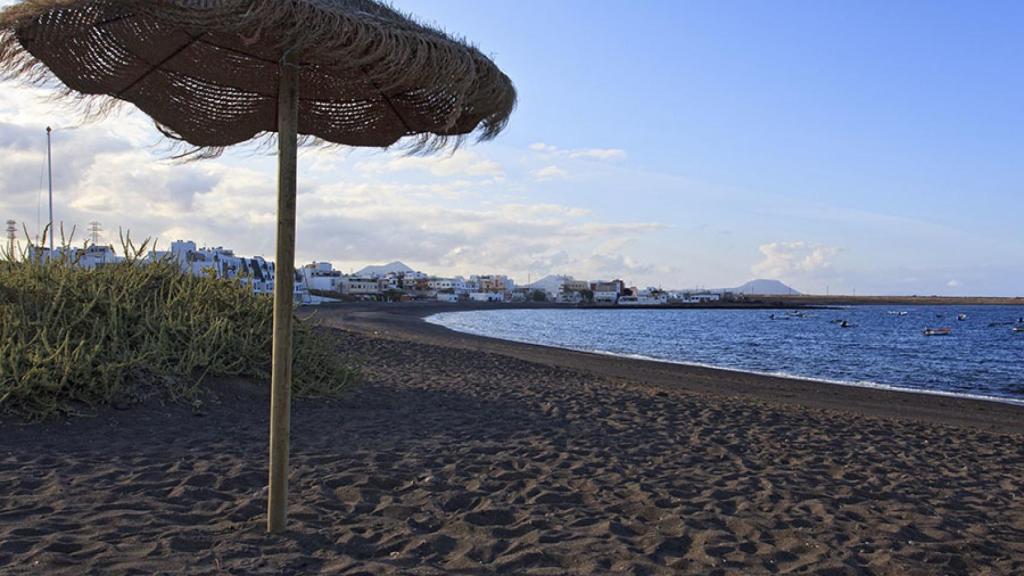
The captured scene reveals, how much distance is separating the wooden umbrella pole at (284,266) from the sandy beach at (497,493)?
632 millimetres

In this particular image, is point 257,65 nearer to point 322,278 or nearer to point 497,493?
point 497,493

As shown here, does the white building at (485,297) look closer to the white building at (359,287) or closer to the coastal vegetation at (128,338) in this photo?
the white building at (359,287)

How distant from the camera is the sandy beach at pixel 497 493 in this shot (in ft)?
10.9

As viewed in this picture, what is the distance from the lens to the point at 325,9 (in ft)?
8.70

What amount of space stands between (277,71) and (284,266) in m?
1.33

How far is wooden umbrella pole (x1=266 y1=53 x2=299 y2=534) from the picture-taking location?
10.0 feet

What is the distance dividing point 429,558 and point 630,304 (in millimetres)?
138670

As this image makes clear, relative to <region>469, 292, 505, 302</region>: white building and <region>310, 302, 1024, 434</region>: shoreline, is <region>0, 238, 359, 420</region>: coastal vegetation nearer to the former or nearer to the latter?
<region>310, 302, 1024, 434</region>: shoreline

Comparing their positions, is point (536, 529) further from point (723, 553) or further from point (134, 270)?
point (134, 270)

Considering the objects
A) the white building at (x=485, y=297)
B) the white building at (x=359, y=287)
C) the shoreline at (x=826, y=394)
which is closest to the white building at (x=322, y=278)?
the white building at (x=359, y=287)

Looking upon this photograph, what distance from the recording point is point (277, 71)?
3756mm

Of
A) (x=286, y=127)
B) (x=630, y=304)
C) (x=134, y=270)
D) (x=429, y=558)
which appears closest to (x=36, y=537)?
(x=429, y=558)

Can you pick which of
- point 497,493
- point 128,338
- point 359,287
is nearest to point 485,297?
point 359,287

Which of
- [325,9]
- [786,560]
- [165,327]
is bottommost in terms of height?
[786,560]
